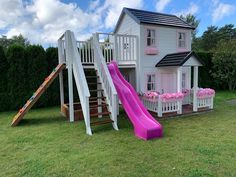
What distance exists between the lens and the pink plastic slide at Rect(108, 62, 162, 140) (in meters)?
4.93

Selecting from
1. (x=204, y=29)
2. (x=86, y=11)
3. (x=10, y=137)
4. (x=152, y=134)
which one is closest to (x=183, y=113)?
(x=152, y=134)

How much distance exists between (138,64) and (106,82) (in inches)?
92.2

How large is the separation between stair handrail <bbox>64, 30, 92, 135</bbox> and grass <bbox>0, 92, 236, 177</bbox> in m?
0.60

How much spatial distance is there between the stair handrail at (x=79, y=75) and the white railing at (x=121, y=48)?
140cm

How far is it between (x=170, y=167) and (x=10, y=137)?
4.29 metres

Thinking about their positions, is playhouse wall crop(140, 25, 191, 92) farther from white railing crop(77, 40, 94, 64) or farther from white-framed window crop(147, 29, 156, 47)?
white railing crop(77, 40, 94, 64)

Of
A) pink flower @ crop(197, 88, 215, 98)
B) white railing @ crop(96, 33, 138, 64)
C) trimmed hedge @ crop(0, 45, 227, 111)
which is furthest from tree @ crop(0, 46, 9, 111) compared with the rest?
pink flower @ crop(197, 88, 215, 98)

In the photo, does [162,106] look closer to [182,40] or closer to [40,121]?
[182,40]

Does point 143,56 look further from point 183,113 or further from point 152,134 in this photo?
point 152,134

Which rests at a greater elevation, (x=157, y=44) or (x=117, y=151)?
(x=157, y=44)

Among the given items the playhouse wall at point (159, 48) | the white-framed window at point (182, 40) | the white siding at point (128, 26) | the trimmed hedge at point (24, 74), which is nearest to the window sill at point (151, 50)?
the playhouse wall at point (159, 48)

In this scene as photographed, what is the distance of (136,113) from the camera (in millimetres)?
5660

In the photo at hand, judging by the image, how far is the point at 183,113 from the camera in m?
7.57

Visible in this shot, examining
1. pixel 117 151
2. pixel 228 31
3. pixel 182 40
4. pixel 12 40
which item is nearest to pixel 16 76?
pixel 117 151
